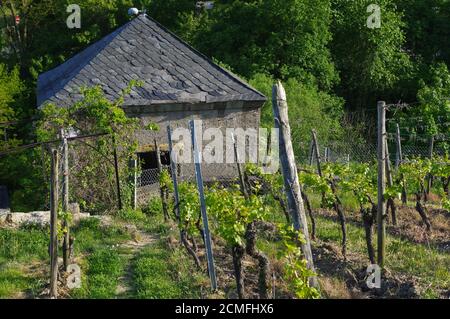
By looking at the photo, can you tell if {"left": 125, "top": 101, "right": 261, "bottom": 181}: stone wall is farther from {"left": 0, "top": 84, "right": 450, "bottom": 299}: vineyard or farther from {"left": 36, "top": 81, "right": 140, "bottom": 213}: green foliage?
{"left": 0, "top": 84, "right": 450, "bottom": 299}: vineyard

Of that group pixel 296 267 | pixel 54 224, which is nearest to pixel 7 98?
pixel 54 224

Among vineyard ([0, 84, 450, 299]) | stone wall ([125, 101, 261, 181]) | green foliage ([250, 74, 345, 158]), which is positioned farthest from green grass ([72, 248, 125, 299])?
green foliage ([250, 74, 345, 158])

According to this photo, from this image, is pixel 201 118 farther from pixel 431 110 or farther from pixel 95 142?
pixel 431 110

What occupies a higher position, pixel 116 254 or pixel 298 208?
pixel 298 208

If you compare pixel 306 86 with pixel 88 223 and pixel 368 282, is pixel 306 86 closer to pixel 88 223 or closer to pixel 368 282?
pixel 88 223

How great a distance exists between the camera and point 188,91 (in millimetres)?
14062

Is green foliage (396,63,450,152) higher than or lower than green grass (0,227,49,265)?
higher

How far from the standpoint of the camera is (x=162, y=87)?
1409 cm

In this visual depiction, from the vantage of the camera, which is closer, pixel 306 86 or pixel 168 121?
pixel 168 121

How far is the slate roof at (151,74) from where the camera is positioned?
13.8m

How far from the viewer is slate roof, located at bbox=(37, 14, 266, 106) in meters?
13.8

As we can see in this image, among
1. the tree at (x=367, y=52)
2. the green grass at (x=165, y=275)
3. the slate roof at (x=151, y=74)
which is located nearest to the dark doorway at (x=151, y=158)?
the slate roof at (x=151, y=74)

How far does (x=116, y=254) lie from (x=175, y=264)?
1014 mm
